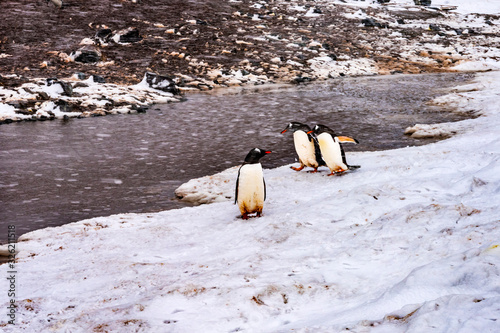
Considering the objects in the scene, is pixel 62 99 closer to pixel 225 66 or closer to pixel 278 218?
pixel 225 66

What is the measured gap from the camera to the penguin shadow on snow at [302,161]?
21.5 feet

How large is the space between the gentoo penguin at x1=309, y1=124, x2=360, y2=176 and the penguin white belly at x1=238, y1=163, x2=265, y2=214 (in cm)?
197

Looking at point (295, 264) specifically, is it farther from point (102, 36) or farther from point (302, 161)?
point (102, 36)

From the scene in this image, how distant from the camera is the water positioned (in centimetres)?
841

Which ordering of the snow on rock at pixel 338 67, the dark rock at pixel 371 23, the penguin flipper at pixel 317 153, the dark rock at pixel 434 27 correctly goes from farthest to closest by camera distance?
the dark rock at pixel 434 27 < the dark rock at pixel 371 23 < the snow on rock at pixel 338 67 < the penguin flipper at pixel 317 153

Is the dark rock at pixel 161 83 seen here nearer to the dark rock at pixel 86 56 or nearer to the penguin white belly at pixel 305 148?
the dark rock at pixel 86 56

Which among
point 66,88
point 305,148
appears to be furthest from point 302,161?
point 66,88

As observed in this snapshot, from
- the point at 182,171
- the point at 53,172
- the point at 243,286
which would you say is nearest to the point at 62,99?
the point at 53,172

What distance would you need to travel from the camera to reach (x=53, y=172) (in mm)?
10000

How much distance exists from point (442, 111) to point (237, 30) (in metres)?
15.0

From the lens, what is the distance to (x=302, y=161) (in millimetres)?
8930

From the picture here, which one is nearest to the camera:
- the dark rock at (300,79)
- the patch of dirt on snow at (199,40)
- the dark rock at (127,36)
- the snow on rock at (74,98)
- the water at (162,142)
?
the water at (162,142)

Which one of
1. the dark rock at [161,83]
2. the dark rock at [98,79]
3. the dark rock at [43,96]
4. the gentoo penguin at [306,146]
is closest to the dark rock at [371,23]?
the dark rock at [161,83]

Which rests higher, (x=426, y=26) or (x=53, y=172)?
(x=426, y=26)
